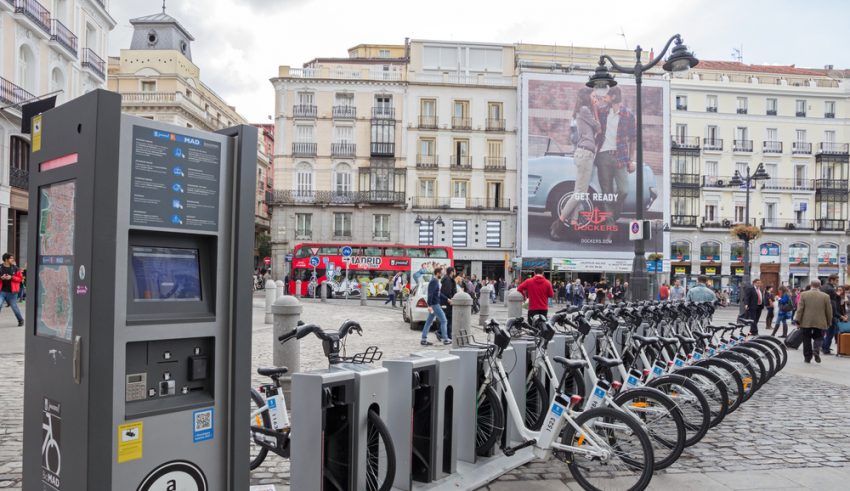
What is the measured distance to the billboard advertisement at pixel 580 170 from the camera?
46000mm

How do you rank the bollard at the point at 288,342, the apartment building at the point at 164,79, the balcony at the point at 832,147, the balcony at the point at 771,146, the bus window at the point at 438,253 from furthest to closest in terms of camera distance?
the balcony at the point at 832,147 → the balcony at the point at 771,146 → the apartment building at the point at 164,79 → the bus window at the point at 438,253 → the bollard at the point at 288,342

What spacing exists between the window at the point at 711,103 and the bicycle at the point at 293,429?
54556 millimetres

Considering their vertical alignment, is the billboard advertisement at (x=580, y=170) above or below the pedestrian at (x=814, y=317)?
above

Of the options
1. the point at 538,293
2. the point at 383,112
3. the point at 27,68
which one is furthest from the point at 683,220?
the point at 27,68

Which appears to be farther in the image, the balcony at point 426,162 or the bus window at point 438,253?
the balcony at point 426,162

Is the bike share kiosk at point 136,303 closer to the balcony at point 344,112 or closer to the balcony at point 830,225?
the balcony at point 344,112

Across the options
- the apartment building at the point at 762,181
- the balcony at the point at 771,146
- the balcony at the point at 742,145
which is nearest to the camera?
the apartment building at the point at 762,181

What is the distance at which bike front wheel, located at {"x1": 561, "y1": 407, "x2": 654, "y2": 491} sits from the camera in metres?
4.71

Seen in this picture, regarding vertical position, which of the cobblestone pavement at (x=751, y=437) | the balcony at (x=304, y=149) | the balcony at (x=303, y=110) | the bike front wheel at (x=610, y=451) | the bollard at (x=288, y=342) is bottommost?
the cobblestone pavement at (x=751, y=437)

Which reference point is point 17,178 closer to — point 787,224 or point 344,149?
point 344,149

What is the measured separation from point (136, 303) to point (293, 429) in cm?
119

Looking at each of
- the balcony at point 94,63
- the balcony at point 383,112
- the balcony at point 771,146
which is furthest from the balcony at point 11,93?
the balcony at point 771,146

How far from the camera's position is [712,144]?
174ft

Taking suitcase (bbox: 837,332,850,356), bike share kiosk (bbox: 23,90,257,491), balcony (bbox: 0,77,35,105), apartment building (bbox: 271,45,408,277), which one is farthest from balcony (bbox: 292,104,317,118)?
bike share kiosk (bbox: 23,90,257,491)
